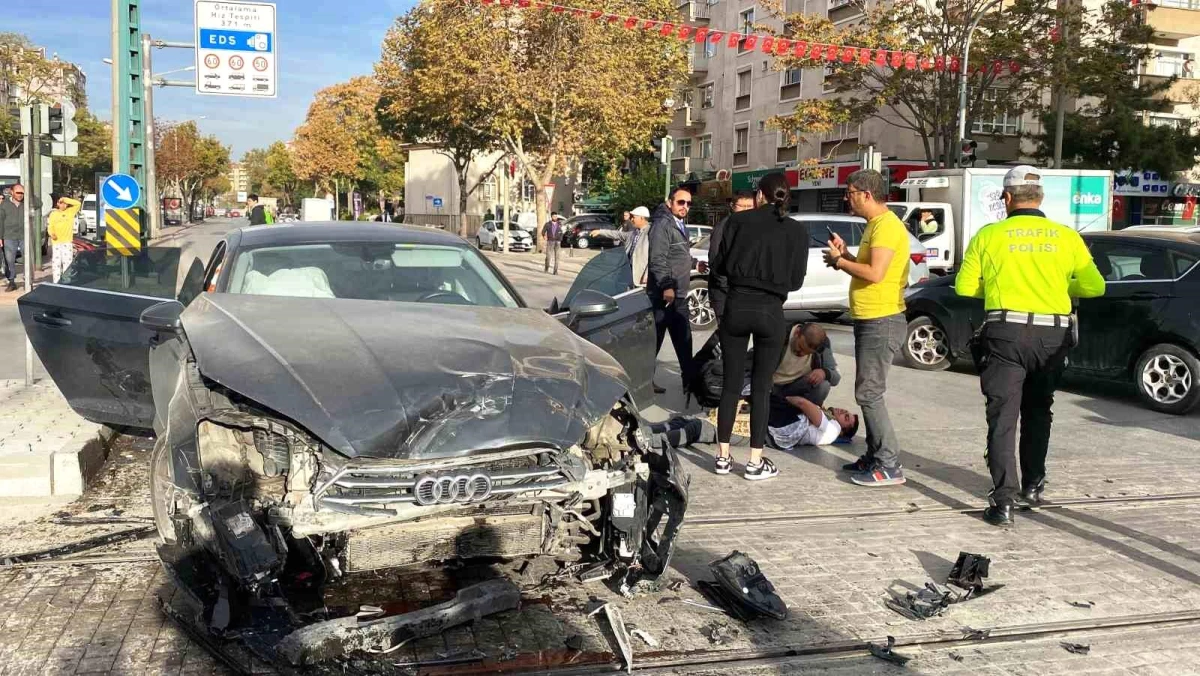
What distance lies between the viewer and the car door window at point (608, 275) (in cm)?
739

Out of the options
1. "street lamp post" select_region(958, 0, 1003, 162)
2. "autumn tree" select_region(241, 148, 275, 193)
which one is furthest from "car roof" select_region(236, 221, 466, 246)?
"autumn tree" select_region(241, 148, 275, 193)

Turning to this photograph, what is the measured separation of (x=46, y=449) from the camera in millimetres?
6008

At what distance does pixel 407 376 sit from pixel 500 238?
138 feet

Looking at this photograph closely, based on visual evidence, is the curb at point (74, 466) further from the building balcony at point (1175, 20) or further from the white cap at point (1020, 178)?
the building balcony at point (1175, 20)

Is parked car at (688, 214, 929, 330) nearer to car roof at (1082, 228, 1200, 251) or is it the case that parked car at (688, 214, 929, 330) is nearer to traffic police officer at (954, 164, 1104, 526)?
car roof at (1082, 228, 1200, 251)

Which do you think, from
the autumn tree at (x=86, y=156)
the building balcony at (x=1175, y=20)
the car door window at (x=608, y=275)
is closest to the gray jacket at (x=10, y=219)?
the car door window at (x=608, y=275)

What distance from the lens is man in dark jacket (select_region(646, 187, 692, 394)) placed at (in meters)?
8.65

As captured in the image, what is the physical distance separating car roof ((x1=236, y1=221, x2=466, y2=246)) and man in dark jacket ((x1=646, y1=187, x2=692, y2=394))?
2784 millimetres

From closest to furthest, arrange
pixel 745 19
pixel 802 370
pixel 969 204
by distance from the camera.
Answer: pixel 802 370, pixel 969 204, pixel 745 19

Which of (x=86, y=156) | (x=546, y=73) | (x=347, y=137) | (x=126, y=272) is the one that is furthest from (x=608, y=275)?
(x=347, y=137)

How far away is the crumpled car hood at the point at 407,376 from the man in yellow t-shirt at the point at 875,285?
7.36 feet

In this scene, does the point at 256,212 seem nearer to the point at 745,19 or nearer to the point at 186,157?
the point at 745,19

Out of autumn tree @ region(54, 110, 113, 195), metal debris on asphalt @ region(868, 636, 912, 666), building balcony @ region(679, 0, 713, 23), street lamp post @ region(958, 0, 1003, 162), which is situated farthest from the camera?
autumn tree @ region(54, 110, 113, 195)

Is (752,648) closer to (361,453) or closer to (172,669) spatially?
(361,453)
